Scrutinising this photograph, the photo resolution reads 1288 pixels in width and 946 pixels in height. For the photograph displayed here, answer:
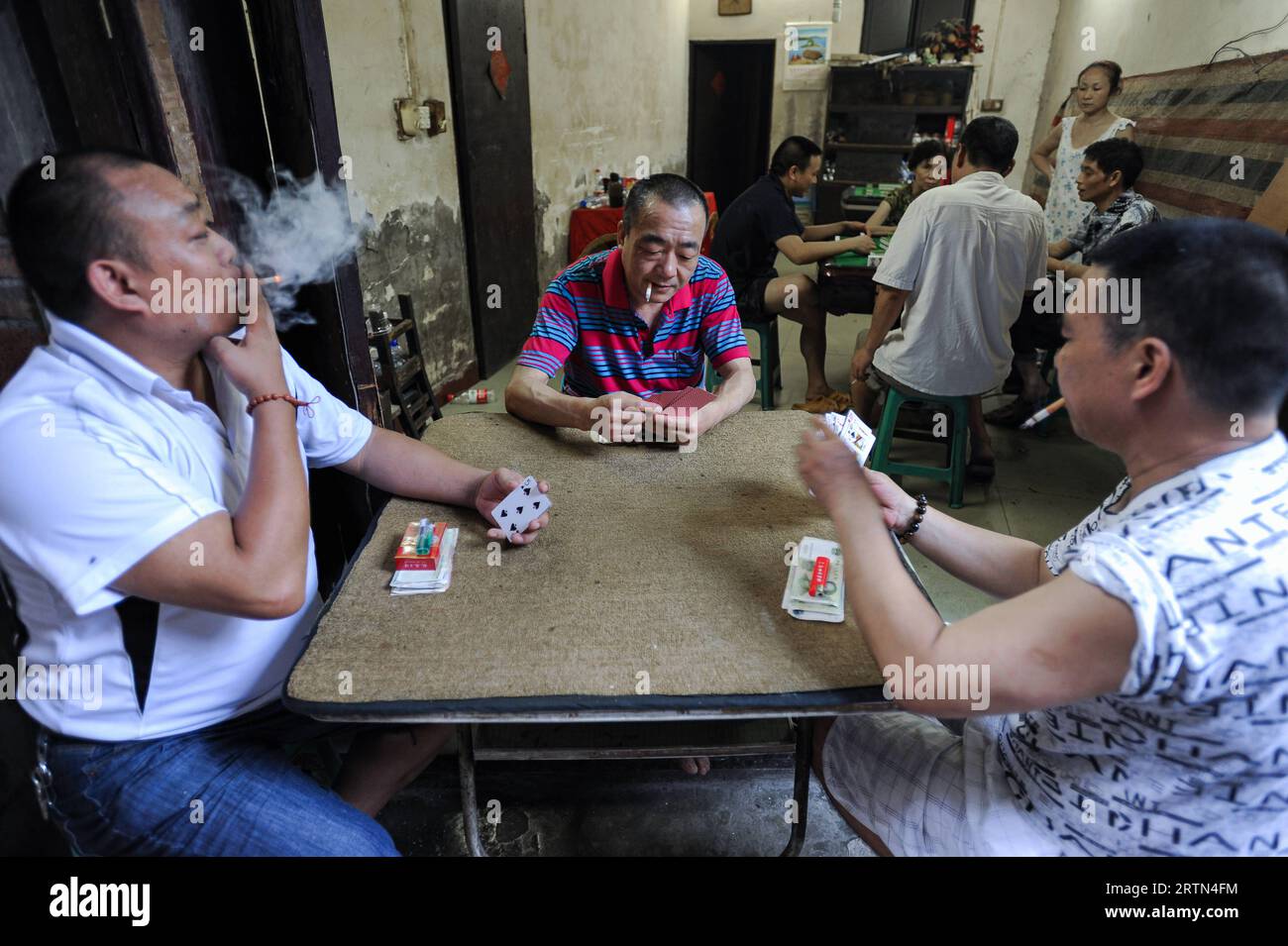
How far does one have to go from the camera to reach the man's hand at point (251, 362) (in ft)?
4.35

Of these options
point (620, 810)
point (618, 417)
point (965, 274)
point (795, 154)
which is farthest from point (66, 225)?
point (795, 154)

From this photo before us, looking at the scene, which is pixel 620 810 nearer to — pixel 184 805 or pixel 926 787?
pixel 926 787

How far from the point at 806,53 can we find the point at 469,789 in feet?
37.5

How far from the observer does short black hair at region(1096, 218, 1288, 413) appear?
1.03m

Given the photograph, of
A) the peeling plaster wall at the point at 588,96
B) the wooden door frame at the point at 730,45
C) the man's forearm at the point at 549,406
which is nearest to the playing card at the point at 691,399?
the man's forearm at the point at 549,406

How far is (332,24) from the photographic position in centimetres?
372

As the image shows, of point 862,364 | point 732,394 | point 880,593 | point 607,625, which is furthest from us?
point 862,364

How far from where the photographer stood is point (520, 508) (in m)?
1.59

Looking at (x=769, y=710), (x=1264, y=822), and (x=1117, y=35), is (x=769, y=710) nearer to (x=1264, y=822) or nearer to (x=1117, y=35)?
(x=1264, y=822)

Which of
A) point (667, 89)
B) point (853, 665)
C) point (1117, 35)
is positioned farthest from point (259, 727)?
point (667, 89)

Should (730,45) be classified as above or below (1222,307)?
above

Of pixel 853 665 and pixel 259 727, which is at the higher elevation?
pixel 853 665

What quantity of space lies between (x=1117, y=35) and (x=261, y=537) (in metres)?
8.92

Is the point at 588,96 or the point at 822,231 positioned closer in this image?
the point at 822,231
